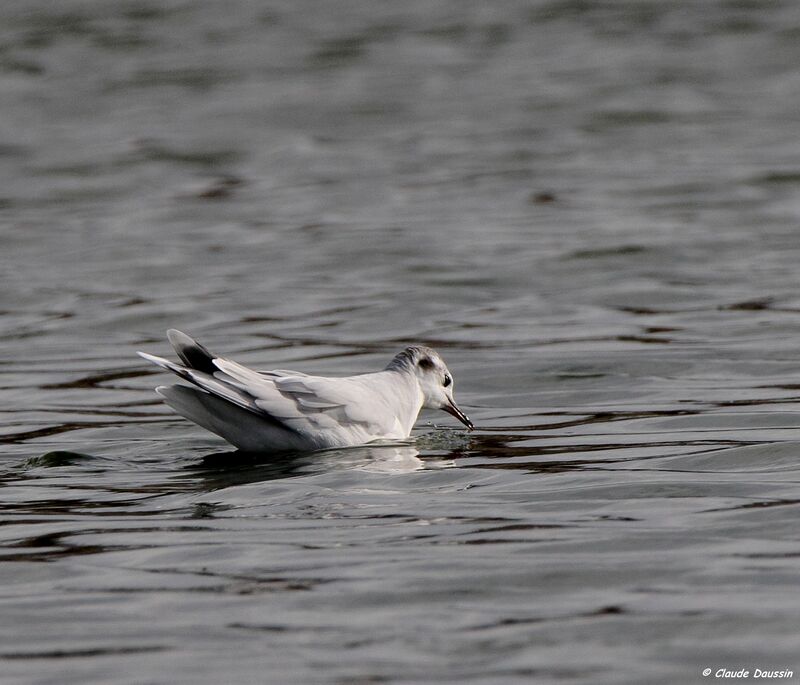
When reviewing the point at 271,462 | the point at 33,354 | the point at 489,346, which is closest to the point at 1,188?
the point at 33,354

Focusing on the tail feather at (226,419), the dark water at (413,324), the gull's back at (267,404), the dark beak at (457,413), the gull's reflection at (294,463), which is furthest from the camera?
the dark beak at (457,413)

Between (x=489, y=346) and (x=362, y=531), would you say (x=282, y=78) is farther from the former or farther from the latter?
(x=362, y=531)

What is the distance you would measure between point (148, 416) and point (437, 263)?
20.6 feet

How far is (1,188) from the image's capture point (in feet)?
69.0

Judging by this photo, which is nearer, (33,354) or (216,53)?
(33,354)

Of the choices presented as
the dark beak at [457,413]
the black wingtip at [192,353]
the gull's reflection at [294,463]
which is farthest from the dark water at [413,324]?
the black wingtip at [192,353]

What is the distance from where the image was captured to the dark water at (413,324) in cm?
525

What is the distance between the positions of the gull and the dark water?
0.64 feet

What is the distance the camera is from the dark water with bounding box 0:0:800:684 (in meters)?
5.25

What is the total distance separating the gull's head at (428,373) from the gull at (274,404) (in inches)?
13.5

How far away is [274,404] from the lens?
318 inches
